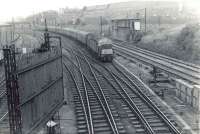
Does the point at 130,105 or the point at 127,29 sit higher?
the point at 127,29

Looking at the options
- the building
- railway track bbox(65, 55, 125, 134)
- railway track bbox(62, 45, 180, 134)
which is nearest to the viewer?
railway track bbox(65, 55, 125, 134)

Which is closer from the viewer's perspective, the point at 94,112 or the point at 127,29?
the point at 94,112

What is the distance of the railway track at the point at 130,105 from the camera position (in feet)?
52.1

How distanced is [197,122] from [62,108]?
27.2 feet

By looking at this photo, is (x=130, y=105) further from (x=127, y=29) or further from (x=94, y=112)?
(x=127, y=29)

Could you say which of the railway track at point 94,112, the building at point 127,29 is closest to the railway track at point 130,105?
the railway track at point 94,112

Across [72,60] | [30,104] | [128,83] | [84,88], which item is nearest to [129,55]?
[72,60]

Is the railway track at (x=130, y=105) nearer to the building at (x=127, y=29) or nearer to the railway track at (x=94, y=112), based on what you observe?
the railway track at (x=94, y=112)

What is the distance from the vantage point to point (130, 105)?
1928 cm

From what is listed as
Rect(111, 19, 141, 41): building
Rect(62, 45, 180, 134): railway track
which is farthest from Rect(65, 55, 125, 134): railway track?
Rect(111, 19, 141, 41): building

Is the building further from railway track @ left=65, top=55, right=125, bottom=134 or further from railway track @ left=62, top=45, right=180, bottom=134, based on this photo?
railway track @ left=65, top=55, right=125, bottom=134

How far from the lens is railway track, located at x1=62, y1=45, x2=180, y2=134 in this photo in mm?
15883

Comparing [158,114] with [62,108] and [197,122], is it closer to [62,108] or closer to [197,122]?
[197,122]

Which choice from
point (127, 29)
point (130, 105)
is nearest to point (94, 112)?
point (130, 105)
